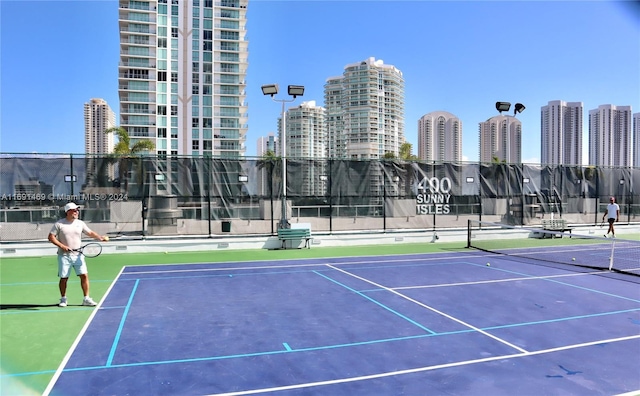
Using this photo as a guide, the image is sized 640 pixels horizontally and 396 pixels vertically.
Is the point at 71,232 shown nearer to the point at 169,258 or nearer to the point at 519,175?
the point at 169,258

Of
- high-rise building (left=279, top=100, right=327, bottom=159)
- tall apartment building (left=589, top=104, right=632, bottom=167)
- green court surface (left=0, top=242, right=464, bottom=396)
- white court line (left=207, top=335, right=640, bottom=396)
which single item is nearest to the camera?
white court line (left=207, top=335, right=640, bottom=396)

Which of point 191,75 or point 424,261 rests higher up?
point 191,75

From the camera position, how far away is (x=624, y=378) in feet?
16.5

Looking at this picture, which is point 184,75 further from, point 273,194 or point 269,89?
point 273,194

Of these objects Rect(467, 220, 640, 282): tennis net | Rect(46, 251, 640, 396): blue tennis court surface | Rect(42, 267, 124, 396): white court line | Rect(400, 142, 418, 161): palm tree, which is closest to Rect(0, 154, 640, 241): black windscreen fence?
Rect(467, 220, 640, 282): tennis net

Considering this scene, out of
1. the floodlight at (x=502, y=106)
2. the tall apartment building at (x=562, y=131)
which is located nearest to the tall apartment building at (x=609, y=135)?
the tall apartment building at (x=562, y=131)

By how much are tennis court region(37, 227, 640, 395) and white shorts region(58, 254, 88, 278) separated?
81cm

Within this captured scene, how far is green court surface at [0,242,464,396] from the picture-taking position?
17.4 ft

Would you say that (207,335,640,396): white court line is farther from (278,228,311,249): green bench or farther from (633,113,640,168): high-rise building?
(633,113,640,168): high-rise building

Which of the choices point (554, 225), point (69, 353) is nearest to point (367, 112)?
point (554, 225)

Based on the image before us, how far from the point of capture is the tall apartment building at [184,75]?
82.1m

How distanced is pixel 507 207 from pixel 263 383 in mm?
16962

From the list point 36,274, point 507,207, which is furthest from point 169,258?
point 507,207

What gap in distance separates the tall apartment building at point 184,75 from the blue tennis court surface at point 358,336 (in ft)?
253
